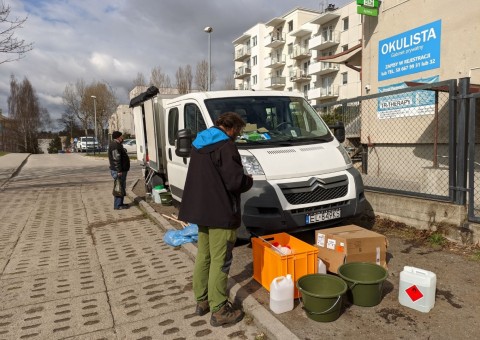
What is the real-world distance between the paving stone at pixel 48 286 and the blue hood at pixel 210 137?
7.44 ft

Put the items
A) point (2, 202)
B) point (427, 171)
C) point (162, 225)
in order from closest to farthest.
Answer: point (427, 171), point (162, 225), point (2, 202)

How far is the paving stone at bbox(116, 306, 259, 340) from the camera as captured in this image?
3.04 metres

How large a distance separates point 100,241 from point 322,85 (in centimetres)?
4027

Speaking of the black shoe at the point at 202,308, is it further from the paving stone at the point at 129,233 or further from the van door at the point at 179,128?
the van door at the point at 179,128

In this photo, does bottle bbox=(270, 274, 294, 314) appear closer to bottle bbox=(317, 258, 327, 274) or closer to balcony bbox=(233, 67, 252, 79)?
bottle bbox=(317, 258, 327, 274)

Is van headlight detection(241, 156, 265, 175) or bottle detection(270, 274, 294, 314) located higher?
van headlight detection(241, 156, 265, 175)

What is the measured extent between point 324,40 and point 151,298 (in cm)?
4275

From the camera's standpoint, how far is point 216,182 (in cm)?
302

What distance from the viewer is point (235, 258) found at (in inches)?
186

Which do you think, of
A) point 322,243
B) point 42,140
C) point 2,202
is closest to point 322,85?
point 2,202

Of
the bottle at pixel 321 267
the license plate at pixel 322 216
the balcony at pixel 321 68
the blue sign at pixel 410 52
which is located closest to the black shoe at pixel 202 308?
the bottle at pixel 321 267

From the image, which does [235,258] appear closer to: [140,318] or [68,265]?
[140,318]

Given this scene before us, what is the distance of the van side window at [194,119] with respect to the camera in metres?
5.57

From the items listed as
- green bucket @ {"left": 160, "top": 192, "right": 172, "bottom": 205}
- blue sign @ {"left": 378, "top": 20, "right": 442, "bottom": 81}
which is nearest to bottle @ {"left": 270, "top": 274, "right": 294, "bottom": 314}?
green bucket @ {"left": 160, "top": 192, "right": 172, "bottom": 205}
